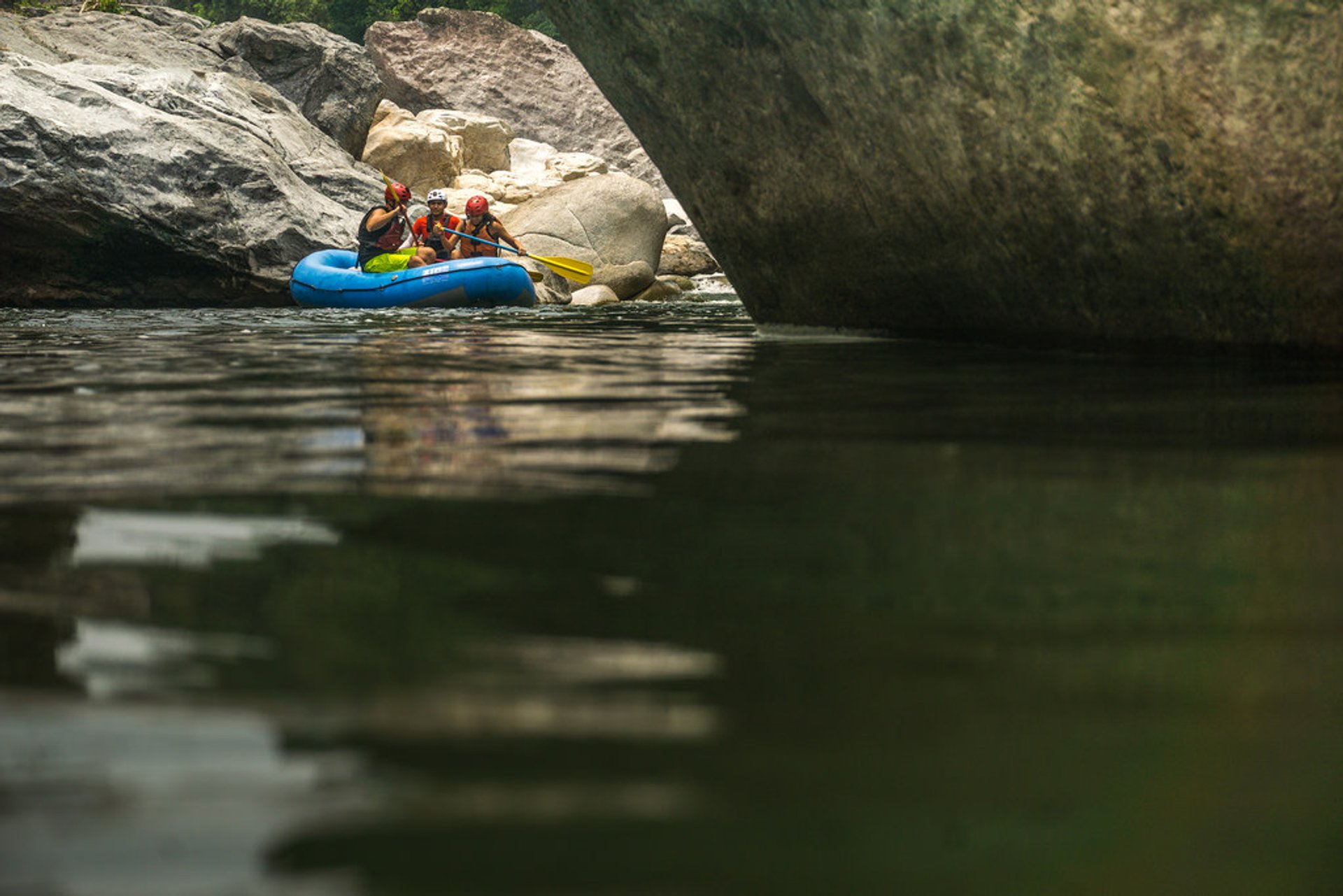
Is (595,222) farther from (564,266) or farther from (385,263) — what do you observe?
(385,263)

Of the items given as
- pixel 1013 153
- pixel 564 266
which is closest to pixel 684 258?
pixel 564 266

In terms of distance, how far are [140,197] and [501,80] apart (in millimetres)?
23353

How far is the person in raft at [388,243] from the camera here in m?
12.5

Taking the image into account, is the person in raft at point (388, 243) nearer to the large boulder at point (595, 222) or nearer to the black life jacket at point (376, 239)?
the black life jacket at point (376, 239)

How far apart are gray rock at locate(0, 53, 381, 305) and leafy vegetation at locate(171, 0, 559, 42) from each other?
28.9 m

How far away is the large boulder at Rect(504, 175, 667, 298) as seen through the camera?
16922mm

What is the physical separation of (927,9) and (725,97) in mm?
1358

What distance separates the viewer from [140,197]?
12.2 meters

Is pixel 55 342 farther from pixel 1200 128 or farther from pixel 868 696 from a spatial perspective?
pixel 868 696

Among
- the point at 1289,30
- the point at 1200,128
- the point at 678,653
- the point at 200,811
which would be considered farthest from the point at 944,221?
the point at 200,811

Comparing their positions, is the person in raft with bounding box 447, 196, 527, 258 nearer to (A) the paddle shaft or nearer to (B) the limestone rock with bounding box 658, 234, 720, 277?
(A) the paddle shaft

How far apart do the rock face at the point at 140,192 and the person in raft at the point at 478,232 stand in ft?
4.05

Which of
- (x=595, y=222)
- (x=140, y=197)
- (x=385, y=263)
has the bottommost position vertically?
(x=385, y=263)

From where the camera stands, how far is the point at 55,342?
643cm
